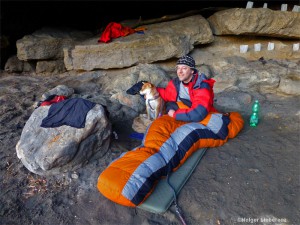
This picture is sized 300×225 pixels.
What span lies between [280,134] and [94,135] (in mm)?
3033

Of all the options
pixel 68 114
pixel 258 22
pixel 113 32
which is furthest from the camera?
pixel 258 22

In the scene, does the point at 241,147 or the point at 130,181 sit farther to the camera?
the point at 241,147

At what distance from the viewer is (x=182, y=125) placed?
4.07 m

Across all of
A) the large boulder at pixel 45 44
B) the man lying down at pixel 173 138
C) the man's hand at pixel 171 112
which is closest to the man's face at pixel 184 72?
the man lying down at pixel 173 138

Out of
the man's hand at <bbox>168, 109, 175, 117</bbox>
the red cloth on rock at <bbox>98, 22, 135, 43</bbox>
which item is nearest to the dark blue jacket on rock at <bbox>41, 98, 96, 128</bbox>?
the man's hand at <bbox>168, 109, 175, 117</bbox>

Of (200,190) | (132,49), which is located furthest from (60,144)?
(132,49)

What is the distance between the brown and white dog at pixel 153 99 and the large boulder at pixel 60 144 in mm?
867

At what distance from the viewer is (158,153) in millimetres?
3490

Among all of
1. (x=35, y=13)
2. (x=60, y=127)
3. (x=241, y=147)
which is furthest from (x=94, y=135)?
(x=35, y=13)

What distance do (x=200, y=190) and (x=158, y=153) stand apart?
0.67 meters

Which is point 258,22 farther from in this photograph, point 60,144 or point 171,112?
point 60,144

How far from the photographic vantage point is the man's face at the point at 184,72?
3997 millimetres

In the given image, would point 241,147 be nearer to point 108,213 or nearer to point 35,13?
point 108,213

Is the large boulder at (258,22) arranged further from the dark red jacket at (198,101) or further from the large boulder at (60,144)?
the large boulder at (60,144)
